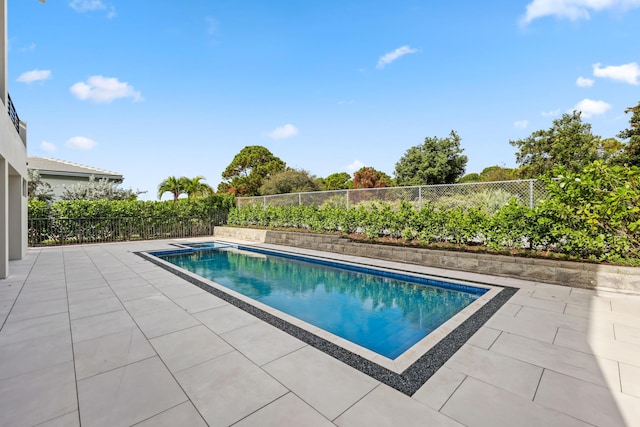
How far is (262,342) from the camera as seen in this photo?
275 cm

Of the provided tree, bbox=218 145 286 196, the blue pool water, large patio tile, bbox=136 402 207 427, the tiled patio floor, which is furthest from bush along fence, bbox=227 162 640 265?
tree, bbox=218 145 286 196

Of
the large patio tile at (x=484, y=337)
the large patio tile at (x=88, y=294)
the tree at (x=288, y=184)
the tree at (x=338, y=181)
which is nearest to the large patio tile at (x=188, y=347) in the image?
the large patio tile at (x=88, y=294)

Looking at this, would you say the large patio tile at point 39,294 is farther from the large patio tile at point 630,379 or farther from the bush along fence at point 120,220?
the bush along fence at point 120,220

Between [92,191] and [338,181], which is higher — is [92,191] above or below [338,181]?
below

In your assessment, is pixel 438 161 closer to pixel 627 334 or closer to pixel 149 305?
pixel 627 334

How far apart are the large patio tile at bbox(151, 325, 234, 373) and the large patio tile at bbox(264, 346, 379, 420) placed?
61cm

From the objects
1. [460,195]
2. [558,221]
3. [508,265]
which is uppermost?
[460,195]

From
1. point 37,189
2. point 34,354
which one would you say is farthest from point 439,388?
point 37,189

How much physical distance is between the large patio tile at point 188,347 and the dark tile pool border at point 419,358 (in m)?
0.68

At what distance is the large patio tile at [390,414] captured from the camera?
5.46 ft

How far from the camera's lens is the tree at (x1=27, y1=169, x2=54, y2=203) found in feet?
43.2

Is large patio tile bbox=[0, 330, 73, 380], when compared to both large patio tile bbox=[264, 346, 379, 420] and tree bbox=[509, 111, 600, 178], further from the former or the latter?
tree bbox=[509, 111, 600, 178]

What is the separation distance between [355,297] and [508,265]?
302 centimetres

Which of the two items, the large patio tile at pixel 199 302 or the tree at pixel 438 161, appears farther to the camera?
the tree at pixel 438 161
